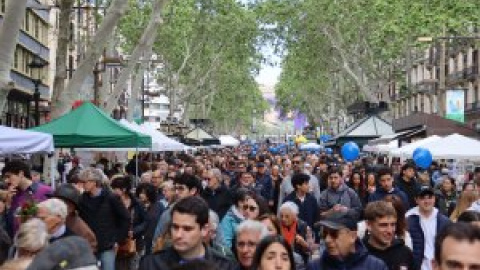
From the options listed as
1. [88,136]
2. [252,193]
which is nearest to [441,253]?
[252,193]

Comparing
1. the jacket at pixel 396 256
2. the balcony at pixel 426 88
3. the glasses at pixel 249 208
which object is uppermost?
the balcony at pixel 426 88

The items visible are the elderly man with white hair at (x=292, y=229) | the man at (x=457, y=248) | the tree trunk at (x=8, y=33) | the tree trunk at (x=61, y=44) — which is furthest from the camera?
the tree trunk at (x=61, y=44)

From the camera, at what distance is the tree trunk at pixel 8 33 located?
→ 11.8 meters

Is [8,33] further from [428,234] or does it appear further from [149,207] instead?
[428,234]

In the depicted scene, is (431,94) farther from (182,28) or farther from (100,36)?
(100,36)

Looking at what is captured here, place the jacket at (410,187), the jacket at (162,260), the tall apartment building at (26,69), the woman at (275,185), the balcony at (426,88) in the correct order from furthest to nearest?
the balcony at (426,88) → the tall apartment building at (26,69) → the woman at (275,185) → the jacket at (410,187) → the jacket at (162,260)

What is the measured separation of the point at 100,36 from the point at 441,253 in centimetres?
1264

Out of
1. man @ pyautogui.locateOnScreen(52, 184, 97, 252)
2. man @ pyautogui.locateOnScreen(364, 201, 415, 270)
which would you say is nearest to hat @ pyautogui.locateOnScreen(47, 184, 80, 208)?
man @ pyautogui.locateOnScreen(52, 184, 97, 252)

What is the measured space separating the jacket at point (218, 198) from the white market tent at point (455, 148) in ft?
24.8

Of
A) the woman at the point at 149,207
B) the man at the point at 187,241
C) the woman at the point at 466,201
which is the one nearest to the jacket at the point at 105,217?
the woman at the point at 149,207

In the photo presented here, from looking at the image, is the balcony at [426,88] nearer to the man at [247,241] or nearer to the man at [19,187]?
the man at [19,187]

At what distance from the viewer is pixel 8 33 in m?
11.9

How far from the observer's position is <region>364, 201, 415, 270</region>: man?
A: 6.61m

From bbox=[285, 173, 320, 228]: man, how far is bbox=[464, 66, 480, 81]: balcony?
50.5m
